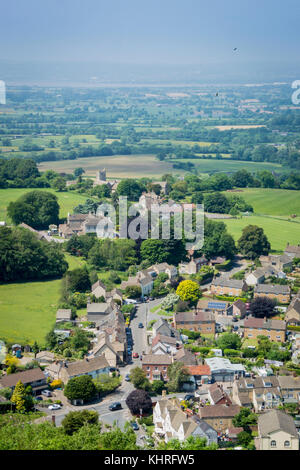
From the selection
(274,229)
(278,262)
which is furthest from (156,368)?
(274,229)

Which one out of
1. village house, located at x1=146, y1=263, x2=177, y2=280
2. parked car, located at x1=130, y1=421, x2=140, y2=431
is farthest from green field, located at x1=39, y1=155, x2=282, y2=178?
parked car, located at x1=130, y1=421, x2=140, y2=431

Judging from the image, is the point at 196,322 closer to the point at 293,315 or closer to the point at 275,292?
the point at 293,315

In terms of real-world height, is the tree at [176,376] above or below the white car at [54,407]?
above

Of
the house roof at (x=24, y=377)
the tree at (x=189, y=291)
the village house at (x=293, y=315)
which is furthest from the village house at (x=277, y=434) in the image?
the tree at (x=189, y=291)

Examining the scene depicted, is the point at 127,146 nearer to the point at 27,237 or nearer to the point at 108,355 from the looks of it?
the point at 27,237

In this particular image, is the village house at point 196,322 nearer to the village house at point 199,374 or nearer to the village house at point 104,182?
the village house at point 199,374
